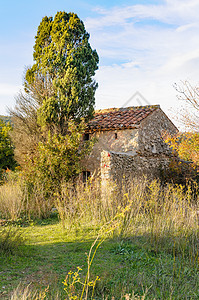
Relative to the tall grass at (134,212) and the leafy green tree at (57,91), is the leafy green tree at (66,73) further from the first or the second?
the tall grass at (134,212)

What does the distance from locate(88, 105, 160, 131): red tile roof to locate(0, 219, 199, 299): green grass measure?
743 cm

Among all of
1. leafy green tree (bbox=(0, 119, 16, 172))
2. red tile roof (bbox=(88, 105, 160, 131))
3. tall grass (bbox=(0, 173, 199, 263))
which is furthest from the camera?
leafy green tree (bbox=(0, 119, 16, 172))

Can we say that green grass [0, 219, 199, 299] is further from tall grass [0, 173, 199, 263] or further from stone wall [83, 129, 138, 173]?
stone wall [83, 129, 138, 173]

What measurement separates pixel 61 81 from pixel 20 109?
316 centimetres

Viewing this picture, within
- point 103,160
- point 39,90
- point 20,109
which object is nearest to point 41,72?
point 39,90

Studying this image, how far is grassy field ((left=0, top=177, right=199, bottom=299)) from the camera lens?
11.6 feet

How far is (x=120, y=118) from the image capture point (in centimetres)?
1387

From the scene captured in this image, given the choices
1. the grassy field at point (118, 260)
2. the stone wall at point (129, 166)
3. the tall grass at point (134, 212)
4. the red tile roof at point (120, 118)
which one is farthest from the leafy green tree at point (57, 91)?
the grassy field at point (118, 260)

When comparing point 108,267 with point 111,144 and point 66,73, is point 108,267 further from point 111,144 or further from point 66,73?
point 66,73

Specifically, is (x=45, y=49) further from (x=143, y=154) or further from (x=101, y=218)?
(x=101, y=218)

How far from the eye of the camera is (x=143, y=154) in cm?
1308

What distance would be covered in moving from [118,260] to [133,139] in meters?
8.43

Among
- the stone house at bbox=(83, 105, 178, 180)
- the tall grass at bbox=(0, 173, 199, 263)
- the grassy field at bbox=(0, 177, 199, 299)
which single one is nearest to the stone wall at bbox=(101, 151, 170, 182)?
the stone house at bbox=(83, 105, 178, 180)

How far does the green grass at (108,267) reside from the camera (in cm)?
353
